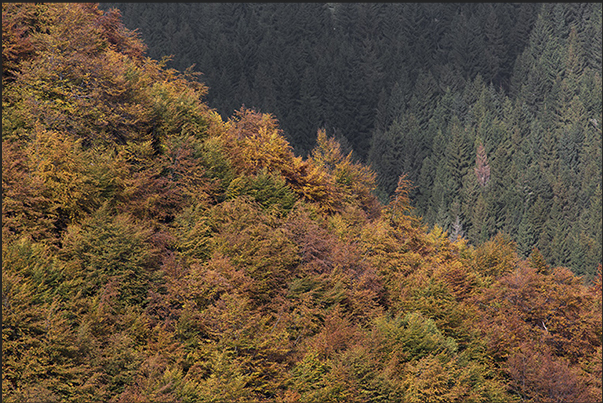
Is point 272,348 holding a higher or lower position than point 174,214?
lower

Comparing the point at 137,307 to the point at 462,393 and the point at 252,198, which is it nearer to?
the point at 252,198

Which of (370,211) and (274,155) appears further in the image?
(370,211)

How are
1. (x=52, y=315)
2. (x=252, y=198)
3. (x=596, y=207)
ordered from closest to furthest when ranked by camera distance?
(x=52, y=315), (x=252, y=198), (x=596, y=207)

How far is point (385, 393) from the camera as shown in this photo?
47.5m

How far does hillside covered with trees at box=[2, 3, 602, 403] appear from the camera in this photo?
3869 cm

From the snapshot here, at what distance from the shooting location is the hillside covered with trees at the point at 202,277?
3869 cm

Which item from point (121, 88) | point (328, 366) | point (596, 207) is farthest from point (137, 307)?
A: point (596, 207)

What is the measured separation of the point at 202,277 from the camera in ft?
145

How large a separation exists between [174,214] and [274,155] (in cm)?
1304

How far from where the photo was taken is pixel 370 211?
80.2 m

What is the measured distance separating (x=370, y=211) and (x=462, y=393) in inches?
1293

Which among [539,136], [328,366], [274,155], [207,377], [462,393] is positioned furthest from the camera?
[539,136]

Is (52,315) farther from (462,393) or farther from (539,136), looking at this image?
(539,136)

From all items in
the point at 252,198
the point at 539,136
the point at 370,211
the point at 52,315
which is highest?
the point at 539,136
